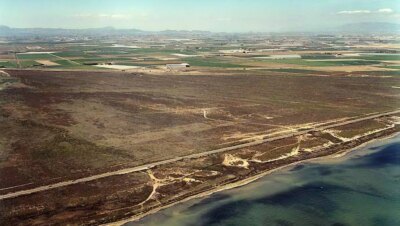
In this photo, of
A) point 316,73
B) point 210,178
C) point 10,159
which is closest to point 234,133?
point 210,178

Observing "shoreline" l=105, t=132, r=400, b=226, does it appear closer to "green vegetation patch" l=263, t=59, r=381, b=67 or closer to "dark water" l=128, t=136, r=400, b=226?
"dark water" l=128, t=136, r=400, b=226

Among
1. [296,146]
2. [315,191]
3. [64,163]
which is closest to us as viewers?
[315,191]

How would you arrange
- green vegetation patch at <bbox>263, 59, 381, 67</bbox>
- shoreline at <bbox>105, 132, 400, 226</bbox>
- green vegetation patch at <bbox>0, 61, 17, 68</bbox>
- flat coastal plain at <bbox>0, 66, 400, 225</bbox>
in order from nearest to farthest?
1. shoreline at <bbox>105, 132, 400, 226</bbox>
2. flat coastal plain at <bbox>0, 66, 400, 225</bbox>
3. green vegetation patch at <bbox>0, 61, 17, 68</bbox>
4. green vegetation patch at <bbox>263, 59, 381, 67</bbox>

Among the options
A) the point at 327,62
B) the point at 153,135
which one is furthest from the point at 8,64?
the point at 327,62

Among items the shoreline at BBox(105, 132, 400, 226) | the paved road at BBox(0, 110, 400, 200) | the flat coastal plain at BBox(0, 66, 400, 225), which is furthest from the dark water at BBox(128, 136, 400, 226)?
the paved road at BBox(0, 110, 400, 200)

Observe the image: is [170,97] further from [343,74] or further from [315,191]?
[343,74]

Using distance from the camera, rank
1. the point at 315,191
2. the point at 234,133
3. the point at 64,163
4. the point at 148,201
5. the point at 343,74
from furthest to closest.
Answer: the point at 343,74
the point at 234,133
the point at 64,163
the point at 315,191
the point at 148,201

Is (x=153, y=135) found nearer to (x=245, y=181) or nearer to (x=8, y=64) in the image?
(x=245, y=181)

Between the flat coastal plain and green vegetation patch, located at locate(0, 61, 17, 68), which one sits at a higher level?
green vegetation patch, located at locate(0, 61, 17, 68)

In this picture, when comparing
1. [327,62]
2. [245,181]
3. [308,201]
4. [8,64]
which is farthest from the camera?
[327,62]
